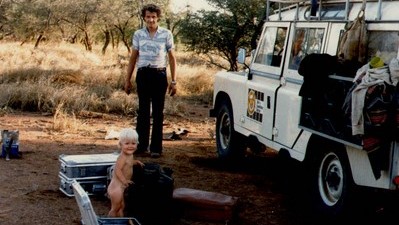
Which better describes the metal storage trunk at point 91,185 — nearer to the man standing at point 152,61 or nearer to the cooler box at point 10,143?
the cooler box at point 10,143

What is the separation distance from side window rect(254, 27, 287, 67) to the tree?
905 centimetres

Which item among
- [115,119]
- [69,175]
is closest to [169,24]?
[115,119]

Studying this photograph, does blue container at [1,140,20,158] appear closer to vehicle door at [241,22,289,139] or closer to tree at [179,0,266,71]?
vehicle door at [241,22,289,139]

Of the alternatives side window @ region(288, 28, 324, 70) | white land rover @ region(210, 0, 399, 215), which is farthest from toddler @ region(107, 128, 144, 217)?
side window @ region(288, 28, 324, 70)

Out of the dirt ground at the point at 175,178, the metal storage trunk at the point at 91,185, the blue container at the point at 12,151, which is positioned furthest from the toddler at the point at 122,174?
the blue container at the point at 12,151

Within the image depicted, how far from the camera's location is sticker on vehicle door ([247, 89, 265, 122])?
705 cm

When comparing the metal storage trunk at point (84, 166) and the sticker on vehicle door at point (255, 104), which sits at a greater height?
the sticker on vehicle door at point (255, 104)

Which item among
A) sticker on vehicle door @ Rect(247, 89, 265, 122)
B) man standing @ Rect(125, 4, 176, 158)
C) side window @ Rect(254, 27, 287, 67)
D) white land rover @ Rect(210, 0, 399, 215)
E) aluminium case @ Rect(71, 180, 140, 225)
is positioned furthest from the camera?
man standing @ Rect(125, 4, 176, 158)

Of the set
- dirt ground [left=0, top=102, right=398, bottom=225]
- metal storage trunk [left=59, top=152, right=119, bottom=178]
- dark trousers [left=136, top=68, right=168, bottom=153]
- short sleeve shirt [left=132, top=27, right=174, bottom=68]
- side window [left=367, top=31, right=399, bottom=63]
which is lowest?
dirt ground [left=0, top=102, right=398, bottom=225]

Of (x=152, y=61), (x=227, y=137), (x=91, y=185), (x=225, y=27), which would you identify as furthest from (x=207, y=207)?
(x=225, y=27)

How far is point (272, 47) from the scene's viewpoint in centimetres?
739

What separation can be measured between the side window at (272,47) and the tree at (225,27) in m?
9.05

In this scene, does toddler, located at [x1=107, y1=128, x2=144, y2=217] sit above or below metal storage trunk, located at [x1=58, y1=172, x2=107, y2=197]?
above

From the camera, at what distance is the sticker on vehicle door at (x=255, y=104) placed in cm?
705
